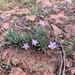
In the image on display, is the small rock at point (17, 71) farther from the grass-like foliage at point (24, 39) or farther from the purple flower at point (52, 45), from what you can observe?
the purple flower at point (52, 45)

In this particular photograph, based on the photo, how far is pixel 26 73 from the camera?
235cm

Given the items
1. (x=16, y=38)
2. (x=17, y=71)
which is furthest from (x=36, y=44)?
(x=17, y=71)

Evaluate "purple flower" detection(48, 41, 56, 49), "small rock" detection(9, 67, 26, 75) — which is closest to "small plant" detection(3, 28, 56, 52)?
"purple flower" detection(48, 41, 56, 49)

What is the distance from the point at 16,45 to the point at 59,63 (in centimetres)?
49

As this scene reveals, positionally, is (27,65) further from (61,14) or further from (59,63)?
(61,14)

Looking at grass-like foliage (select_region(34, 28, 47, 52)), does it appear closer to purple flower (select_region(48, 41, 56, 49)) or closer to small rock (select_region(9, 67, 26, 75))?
purple flower (select_region(48, 41, 56, 49))

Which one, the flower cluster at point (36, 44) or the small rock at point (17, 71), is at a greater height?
the flower cluster at point (36, 44)

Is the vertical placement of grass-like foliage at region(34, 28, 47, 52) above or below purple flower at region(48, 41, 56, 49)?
above

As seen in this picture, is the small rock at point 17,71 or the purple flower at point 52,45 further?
the purple flower at point 52,45

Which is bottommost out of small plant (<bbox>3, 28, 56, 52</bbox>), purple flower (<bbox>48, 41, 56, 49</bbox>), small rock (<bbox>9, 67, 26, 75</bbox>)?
small rock (<bbox>9, 67, 26, 75</bbox>)

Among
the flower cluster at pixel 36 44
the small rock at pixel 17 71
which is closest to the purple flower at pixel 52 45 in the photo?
Answer: the flower cluster at pixel 36 44

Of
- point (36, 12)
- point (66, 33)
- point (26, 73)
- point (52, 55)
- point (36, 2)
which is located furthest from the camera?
point (36, 2)

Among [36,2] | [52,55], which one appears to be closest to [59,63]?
[52,55]

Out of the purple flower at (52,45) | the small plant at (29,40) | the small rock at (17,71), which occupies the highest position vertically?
the small plant at (29,40)
